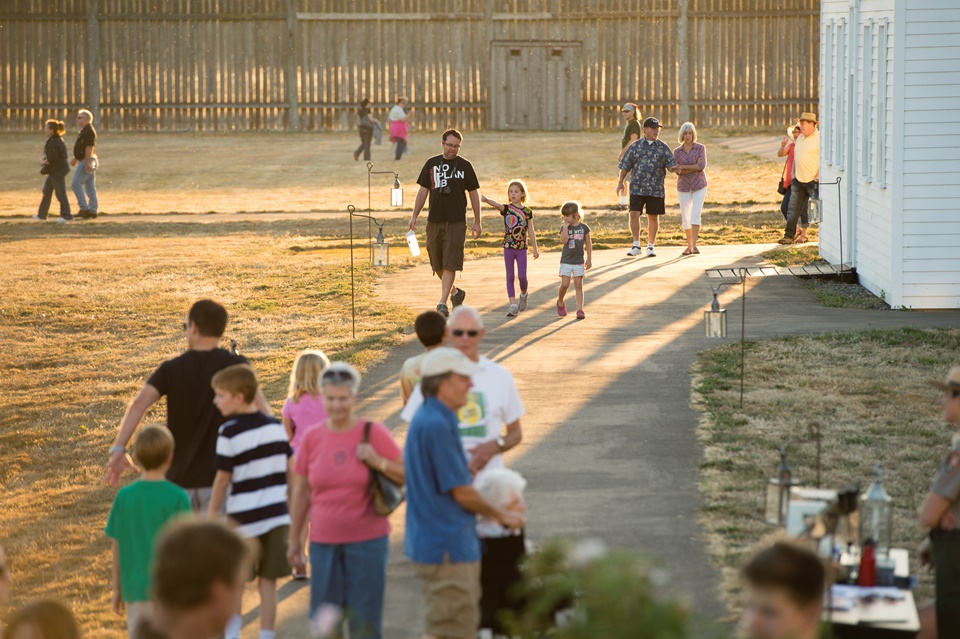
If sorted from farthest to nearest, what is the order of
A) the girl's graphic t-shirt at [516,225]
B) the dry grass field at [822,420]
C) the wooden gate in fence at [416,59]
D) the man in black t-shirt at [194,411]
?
the wooden gate in fence at [416,59]
the girl's graphic t-shirt at [516,225]
the dry grass field at [822,420]
the man in black t-shirt at [194,411]

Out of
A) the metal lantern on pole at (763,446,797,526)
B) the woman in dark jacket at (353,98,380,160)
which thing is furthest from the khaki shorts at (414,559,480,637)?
the woman in dark jacket at (353,98,380,160)

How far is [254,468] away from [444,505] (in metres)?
1.26

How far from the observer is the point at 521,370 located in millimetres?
12750

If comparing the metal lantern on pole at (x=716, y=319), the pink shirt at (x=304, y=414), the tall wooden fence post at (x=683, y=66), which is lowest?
the pink shirt at (x=304, y=414)

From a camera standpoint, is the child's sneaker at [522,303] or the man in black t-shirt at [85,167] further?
the man in black t-shirt at [85,167]

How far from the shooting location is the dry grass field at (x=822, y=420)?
8609 mm

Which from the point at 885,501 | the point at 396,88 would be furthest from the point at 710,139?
the point at 885,501

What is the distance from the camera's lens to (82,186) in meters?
26.8

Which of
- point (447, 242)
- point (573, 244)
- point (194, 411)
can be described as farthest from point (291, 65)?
point (194, 411)

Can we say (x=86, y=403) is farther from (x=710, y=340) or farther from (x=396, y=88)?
(x=396, y=88)

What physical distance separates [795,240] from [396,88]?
21075 mm

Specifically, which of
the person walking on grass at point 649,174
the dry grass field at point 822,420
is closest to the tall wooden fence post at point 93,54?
the person walking on grass at point 649,174

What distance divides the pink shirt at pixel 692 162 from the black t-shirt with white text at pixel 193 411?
526 inches

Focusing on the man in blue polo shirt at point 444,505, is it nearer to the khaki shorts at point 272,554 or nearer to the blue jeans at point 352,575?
the blue jeans at point 352,575
